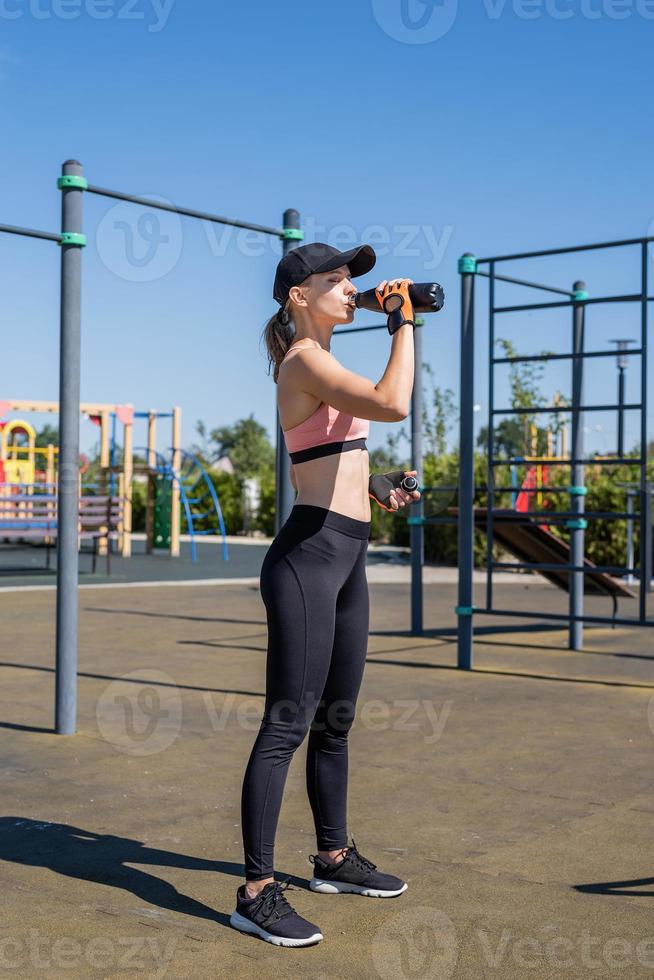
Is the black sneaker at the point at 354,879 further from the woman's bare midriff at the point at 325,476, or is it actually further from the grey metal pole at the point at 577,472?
the grey metal pole at the point at 577,472

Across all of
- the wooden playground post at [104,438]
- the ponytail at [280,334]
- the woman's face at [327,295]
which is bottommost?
the ponytail at [280,334]

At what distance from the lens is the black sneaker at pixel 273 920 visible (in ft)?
9.18

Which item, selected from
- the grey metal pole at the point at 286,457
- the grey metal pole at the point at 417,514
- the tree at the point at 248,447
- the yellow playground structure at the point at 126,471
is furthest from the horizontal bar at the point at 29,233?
the tree at the point at 248,447

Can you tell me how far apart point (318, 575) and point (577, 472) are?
5688 mm

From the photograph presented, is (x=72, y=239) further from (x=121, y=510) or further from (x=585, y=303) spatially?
(x=121, y=510)

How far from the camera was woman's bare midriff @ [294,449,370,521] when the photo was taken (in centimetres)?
306

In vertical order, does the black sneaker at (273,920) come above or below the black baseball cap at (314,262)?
below

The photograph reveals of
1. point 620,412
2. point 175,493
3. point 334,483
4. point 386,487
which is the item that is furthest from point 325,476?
point 175,493

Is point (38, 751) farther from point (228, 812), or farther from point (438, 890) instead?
point (438, 890)

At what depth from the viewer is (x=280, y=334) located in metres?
3.26

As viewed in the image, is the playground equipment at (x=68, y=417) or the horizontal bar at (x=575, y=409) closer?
the playground equipment at (x=68, y=417)

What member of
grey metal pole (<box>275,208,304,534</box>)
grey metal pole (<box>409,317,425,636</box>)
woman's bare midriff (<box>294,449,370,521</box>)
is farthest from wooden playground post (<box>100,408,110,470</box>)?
woman's bare midriff (<box>294,449,370,521</box>)

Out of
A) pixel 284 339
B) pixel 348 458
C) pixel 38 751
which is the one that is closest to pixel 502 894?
pixel 348 458

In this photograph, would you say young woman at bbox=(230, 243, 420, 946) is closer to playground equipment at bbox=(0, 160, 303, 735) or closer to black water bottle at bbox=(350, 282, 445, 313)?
black water bottle at bbox=(350, 282, 445, 313)
